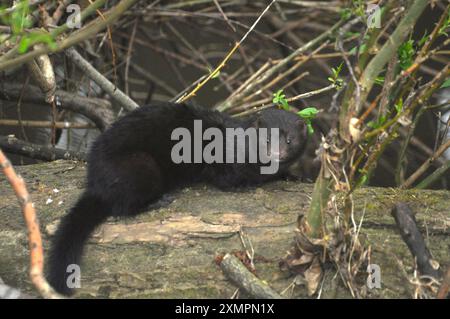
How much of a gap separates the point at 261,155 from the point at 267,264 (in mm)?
1274

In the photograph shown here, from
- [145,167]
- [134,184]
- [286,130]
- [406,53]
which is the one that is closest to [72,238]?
Answer: [134,184]

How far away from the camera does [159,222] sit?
11.4 feet

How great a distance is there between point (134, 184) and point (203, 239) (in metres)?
0.60

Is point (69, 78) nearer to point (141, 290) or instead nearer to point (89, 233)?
point (89, 233)

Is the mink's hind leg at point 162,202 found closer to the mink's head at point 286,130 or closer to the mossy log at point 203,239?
the mossy log at point 203,239

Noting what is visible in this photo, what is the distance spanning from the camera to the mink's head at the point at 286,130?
4.26 metres

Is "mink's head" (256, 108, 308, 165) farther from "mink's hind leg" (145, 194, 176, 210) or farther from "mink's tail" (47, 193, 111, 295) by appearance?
"mink's tail" (47, 193, 111, 295)

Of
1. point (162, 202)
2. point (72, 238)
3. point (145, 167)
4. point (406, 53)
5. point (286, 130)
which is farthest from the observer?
point (286, 130)

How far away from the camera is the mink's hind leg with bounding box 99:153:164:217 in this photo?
3621mm

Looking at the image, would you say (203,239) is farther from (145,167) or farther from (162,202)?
(145,167)

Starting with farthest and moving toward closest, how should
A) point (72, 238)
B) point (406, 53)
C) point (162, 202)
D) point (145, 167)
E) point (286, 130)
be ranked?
1. point (286, 130)
2. point (145, 167)
3. point (162, 202)
4. point (72, 238)
5. point (406, 53)

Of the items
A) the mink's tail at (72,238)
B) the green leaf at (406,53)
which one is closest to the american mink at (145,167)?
the mink's tail at (72,238)

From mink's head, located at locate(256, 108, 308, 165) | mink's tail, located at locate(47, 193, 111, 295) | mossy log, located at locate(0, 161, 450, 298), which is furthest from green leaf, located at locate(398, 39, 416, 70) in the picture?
mink's tail, located at locate(47, 193, 111, 295)

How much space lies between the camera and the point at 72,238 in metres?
3.31
